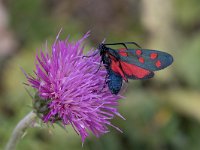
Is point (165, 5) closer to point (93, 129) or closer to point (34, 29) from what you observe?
point (34, 29)

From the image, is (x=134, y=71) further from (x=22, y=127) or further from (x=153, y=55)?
(x=22, y=127)

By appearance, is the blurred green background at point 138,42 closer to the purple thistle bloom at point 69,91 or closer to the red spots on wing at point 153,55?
the purple thistle bloom at point 69,91

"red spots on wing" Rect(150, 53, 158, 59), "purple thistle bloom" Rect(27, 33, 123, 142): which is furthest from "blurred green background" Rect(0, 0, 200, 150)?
"red spots on wing" Rect(150, 53, 158, 59)

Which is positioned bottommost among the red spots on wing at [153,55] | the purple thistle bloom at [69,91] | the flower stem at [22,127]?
the flower stem at [22,127]

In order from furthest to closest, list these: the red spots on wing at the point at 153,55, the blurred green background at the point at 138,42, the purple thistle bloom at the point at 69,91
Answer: the blurred green background at the point at 138,42
the red spots on wing at the point at 153,55
the purple thistle bloom at the point at 69,91

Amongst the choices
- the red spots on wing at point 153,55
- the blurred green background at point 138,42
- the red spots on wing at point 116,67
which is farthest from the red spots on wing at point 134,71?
the blurred green background at point 138,42

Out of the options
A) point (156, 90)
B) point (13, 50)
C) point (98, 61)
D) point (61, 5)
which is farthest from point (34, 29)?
point (98, 61)

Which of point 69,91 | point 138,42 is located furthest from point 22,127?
point 138,42
